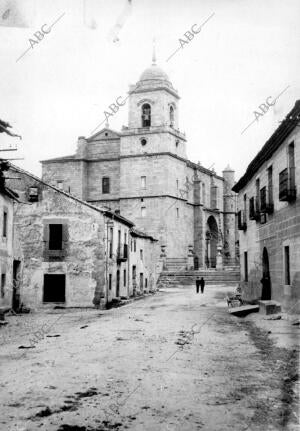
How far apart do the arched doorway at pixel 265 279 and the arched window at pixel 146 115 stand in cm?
3288

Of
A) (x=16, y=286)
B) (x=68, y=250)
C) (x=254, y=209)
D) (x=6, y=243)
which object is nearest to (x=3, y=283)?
(x=6, y=243)

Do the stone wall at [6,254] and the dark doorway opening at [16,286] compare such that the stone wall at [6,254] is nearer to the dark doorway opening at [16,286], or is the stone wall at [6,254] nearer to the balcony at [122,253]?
the dark doorway opening at [16,286]

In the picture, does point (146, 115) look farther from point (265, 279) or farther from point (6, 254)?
point (265, 279)

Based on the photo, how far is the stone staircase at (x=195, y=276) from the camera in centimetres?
4141

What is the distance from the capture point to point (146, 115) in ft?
166

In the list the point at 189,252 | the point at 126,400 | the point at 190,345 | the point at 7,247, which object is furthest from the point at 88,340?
the point at 189,252

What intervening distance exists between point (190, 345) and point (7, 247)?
38.7 feet

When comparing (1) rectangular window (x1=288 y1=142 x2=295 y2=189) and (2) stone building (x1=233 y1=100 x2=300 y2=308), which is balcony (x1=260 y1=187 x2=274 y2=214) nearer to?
(2) stone building (x1=233 y1=100 x2=300 y2=308)

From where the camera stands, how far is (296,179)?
49.1 feet

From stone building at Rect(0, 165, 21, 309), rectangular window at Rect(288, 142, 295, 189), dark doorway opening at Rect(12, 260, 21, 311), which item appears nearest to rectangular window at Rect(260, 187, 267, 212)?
rectangular window at Rect(288, 142, 295, 189)

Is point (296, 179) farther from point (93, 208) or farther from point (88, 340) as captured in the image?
point (93, 208)

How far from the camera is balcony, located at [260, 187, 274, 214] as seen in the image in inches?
711

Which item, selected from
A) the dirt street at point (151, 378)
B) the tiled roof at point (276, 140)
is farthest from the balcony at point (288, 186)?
the dirt street at point (151, 378)

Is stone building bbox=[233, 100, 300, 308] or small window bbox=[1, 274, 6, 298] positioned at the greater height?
stone building bbox=[233, 100, 300, 308]
